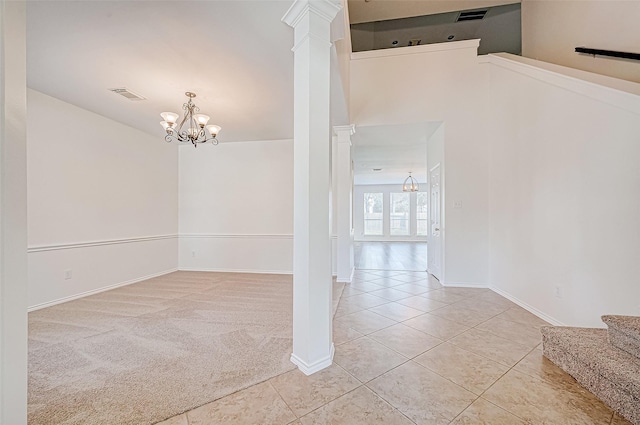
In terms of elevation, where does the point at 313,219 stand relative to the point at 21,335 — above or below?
above

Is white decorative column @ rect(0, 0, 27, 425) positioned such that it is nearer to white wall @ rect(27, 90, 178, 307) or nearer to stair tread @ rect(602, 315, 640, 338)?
white wall @ rect(27, 90, 178, 307)

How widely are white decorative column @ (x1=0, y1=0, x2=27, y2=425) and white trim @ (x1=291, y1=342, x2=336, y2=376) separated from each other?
4.41 feet

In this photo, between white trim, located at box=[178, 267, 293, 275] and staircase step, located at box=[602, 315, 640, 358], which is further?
white trim, located at box=[178, 267, 293, 275]

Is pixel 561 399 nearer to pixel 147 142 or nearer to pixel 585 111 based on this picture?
pixel 585 111

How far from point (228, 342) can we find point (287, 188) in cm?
324

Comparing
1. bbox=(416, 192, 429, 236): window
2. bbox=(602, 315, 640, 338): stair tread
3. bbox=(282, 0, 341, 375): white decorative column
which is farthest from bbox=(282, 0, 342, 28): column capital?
bbox=(416, 192, 429, 236): window

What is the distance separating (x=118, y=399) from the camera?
1.57m

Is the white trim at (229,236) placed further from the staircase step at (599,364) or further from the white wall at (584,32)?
the white wall at (584,32)

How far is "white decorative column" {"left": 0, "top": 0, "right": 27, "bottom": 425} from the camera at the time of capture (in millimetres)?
954

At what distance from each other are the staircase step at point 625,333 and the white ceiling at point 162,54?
3.13 meters

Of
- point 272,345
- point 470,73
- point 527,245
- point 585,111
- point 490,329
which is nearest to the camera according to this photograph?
point 272,345

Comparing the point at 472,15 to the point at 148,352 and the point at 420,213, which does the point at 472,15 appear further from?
the point at 148,352

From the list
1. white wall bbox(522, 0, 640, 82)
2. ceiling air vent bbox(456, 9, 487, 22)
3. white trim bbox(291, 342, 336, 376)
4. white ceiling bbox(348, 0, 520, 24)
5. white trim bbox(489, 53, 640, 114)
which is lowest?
white trim bbox(291, 342, 336, 376)

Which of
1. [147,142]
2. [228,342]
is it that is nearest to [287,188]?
[147,142]
